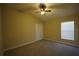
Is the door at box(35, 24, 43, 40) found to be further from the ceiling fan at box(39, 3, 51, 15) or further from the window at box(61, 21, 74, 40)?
the window at box(61, 21, 74, 40)

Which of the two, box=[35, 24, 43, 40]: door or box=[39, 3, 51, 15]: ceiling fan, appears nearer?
box=[39, 3, 51, 15]: ceiling fan

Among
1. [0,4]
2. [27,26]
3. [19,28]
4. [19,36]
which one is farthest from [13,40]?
[0,4]

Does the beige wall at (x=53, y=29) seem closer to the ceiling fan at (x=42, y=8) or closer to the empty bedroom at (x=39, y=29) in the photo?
the empty bedroom at (x=39, y=29)

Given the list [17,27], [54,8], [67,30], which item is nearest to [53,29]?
[67,30]

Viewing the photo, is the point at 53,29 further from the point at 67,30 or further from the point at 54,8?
the point at 54,8

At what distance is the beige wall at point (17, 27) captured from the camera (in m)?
1.67

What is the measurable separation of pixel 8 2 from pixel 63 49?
4.17 feet

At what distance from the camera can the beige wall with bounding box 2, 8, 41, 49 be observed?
1.67 metres

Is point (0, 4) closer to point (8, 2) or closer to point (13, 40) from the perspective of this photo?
point (8, 2)

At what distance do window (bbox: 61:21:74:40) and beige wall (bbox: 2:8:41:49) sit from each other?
0.48 m

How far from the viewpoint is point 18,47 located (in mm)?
1714

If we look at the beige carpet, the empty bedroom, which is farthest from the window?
the beige carpet

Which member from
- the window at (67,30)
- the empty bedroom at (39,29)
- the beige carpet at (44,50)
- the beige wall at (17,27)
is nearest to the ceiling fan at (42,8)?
the empty bedroom at (39,29)

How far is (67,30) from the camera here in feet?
5.67
